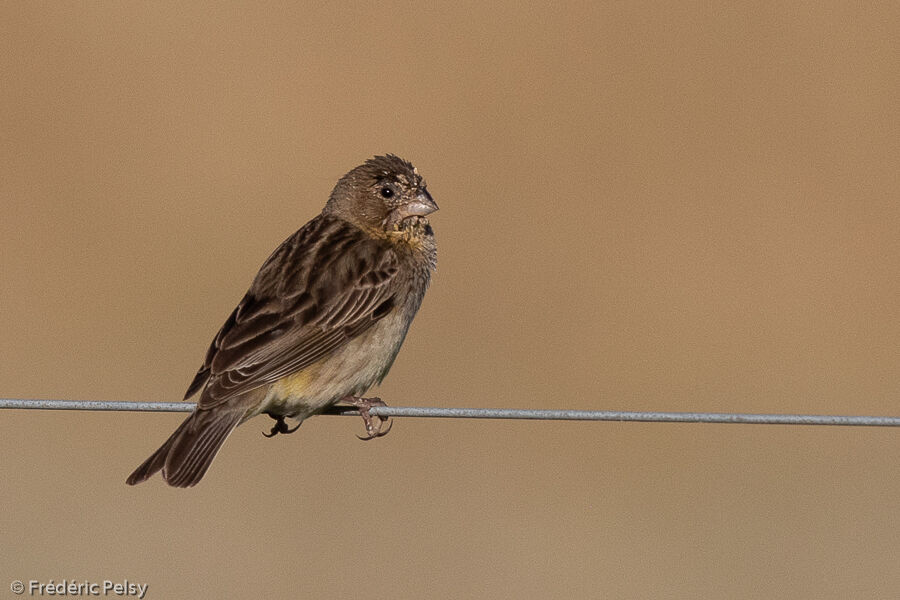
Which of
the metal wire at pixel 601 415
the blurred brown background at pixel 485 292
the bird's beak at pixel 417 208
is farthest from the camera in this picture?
the blurred brown background at pixel 485 292

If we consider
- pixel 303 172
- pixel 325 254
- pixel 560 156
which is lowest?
pixel 325 254

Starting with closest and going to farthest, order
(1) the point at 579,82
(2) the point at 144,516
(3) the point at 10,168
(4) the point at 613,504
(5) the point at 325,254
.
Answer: (5) the point at 325,254 < (2) the point at 144,516 < (4) the point at 613,504 < (3) the point at 10,168 < (1) the point at 579,82

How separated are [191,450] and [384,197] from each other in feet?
7.00

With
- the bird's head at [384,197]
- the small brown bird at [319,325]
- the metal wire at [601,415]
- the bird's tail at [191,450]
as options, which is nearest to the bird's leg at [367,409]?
the small brown bird at [319,325]

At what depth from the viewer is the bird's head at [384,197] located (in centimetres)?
844

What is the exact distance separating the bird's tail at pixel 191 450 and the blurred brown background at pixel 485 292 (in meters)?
3.31

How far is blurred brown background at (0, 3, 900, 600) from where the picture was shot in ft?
36.4

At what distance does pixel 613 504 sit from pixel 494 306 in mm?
3075

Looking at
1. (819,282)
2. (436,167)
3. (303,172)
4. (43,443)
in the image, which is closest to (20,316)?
(43,443)

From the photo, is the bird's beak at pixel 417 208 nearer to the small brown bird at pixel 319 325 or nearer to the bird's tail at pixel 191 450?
the small brown bird at pixel 319 325

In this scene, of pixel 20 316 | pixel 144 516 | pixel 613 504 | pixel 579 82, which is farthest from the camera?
pixel 579 82

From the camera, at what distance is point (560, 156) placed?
17375 millimetres

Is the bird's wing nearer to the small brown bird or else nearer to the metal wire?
the small brown bird

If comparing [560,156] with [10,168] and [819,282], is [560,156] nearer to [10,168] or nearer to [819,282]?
[819,282]
